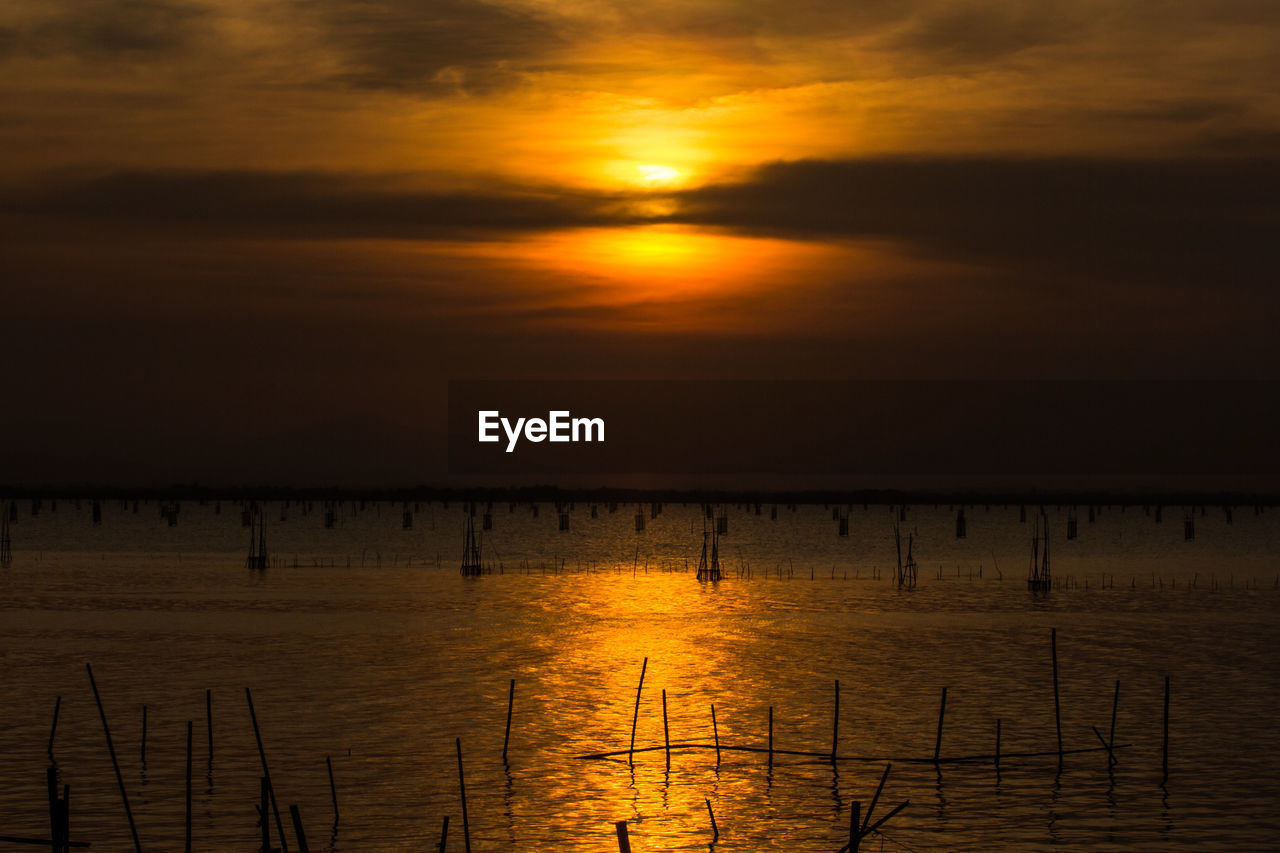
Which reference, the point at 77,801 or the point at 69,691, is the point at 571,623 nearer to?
the point at 69,691

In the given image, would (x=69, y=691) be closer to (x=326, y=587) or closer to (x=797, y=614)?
(x=797, y=614)

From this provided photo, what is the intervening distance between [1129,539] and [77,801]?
404 feet

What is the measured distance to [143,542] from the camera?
116 meters

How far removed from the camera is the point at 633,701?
34.8 m

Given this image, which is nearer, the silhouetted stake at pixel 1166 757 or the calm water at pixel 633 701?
the calm water at pixel 633 701

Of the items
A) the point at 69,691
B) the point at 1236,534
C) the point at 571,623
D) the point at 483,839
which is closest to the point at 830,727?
the point at 483,839

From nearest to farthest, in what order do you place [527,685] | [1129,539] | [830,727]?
[830,727]
[527,685]
[1129,539]

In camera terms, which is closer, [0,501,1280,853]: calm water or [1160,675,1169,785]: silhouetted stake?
[0,501,1280,853]: calm water

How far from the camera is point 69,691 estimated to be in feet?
114

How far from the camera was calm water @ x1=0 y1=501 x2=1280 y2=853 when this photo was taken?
912 inches

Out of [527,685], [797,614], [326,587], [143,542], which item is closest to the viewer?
[527,685]

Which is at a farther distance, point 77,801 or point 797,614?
point 797,614

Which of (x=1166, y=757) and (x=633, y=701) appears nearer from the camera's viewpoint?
(x=1166, y=757)

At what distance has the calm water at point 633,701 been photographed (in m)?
23.2
